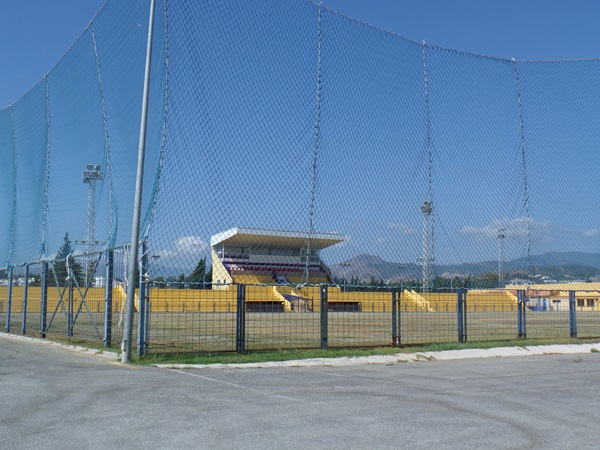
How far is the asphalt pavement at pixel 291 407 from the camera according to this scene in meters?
5.45

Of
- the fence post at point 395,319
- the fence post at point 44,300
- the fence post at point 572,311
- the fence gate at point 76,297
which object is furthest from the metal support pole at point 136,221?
the fence post at point 572,311

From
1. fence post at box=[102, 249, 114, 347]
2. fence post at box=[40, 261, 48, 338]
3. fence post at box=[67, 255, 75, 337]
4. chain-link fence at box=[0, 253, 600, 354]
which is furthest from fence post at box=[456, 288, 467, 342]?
fence post at box=[40, 261, 48, 338]

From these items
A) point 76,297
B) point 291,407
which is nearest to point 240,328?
point 76,297

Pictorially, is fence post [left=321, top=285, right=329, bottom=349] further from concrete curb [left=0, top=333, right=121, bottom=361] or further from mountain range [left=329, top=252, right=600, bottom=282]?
concrete curb [left=0, top=333, right=121, bottom=361]

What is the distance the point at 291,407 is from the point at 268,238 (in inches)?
194

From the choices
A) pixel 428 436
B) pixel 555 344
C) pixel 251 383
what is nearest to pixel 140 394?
pixel 251 383

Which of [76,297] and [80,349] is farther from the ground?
[76,297]

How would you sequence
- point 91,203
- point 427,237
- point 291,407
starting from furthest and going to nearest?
1. point 91,203
2. point 427,237
3. point 291,407

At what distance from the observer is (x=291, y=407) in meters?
6.86

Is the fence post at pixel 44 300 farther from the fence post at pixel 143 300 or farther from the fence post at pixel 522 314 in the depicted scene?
the fence post at pixel 522 314

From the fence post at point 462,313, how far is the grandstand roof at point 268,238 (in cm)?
468

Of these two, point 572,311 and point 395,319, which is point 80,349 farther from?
point 572,311

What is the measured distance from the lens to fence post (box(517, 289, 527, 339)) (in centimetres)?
1633

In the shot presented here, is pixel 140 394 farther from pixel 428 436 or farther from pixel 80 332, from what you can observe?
pixel 80 332
